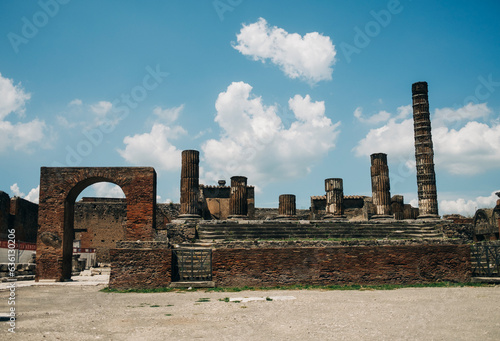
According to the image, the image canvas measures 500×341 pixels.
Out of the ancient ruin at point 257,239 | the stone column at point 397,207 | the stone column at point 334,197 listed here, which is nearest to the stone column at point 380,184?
the ancient ruin at point 257,239

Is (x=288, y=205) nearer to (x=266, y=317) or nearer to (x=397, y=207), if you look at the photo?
(x=397, y=207)

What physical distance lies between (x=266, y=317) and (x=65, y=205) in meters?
10.9

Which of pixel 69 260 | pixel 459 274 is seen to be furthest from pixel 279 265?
pixel 69 260

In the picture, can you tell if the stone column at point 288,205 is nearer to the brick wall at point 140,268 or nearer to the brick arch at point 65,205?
the brick arch at point 65,205

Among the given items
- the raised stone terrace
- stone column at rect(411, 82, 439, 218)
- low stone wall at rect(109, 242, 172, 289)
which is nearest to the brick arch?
the raised stone terrace

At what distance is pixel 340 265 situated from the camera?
37.4 ft

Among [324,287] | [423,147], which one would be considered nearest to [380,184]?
[423,147]

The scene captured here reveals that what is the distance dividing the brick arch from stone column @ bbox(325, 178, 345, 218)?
9386 mm

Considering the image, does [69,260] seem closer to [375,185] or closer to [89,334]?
[89,334]

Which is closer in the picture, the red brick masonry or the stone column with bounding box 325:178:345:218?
the red brick masonry

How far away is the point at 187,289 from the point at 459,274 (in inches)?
284

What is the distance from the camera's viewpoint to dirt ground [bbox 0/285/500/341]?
5195 mm

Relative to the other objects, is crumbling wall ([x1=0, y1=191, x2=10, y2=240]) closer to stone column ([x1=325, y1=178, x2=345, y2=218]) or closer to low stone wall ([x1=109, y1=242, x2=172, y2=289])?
low stone wall ([x1=109, y1=242, x2=172, y2=289])

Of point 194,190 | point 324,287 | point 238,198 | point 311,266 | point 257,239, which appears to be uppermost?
point 194,190
